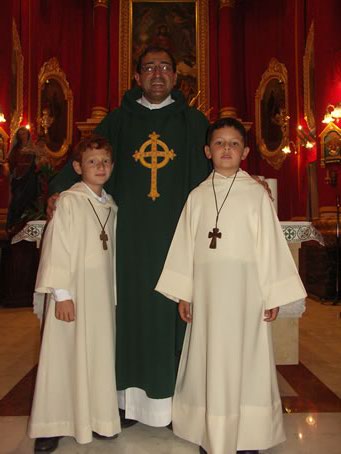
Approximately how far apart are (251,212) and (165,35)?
418 inches

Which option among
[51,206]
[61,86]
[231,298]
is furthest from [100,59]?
[231,298]

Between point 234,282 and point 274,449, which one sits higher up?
point 234,282

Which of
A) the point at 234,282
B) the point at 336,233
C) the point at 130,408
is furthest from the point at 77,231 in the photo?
the point at 336,233

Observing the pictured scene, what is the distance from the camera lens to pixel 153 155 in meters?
2.73

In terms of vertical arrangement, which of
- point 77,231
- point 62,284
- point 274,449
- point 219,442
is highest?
point 77,231

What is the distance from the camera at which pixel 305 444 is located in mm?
2486

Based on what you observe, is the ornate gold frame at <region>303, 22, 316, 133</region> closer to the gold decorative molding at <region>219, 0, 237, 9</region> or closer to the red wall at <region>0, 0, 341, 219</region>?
the red wall at <region>0, 0, 341, 219</region>

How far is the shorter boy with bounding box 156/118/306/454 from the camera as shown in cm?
218

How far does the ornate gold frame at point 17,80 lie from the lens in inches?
376

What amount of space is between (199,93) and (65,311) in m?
9.81

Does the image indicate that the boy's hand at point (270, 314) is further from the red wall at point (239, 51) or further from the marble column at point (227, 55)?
the marble column at point (227, 55)

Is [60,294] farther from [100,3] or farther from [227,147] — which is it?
[100,3]

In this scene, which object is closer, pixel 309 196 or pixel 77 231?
pixel 77 231

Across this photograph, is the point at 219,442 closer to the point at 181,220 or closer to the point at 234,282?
the point at 234,282
